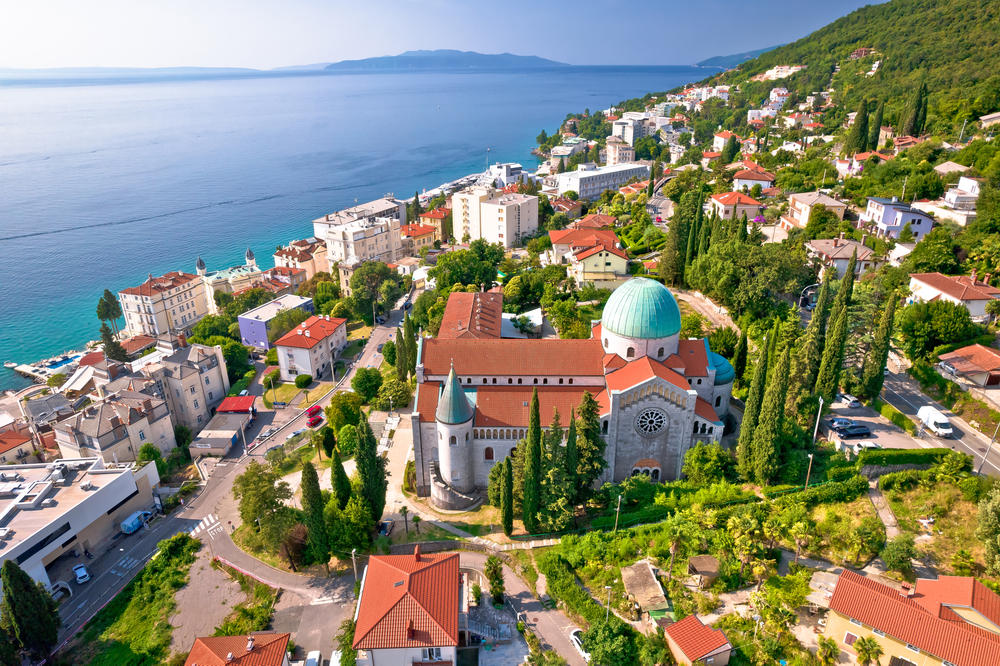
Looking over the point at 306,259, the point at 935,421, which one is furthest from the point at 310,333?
the point at 935,421

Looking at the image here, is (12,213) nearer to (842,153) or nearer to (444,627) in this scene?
(444,627)

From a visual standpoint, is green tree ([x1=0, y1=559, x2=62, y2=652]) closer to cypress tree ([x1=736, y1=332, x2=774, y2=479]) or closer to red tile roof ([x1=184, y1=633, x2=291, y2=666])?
red tile roof ([x1=184, y1=633, x2=291, y2=666])

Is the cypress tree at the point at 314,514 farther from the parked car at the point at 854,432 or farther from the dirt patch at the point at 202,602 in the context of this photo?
the parked car at the point at 854,432

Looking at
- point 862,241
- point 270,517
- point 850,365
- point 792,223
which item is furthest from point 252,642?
point 792,223

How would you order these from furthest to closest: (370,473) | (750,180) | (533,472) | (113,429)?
(750,180) → (113,429) → (370,473) → (533,472)

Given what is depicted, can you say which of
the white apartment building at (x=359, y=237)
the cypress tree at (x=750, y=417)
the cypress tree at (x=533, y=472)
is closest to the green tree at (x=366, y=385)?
the cypress tree at (x=533, y=472)

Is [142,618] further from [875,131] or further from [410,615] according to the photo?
[875,131]

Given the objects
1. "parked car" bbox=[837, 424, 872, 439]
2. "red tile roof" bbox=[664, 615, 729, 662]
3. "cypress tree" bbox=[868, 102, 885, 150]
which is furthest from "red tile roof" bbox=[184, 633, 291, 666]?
"cypress tree" bbox=[868, 102, 885, 150]
